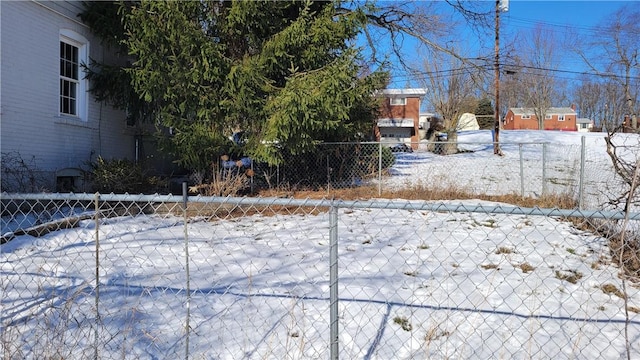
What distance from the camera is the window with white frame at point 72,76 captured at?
9812 mm

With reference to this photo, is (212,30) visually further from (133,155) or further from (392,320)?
(392,320)

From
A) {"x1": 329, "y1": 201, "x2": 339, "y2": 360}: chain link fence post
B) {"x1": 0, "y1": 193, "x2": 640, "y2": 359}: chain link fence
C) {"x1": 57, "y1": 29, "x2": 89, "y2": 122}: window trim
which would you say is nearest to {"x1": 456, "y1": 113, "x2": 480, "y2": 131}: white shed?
{"x1": 57, "y1": 29, "x2": 89, "y2": 122}: window trim

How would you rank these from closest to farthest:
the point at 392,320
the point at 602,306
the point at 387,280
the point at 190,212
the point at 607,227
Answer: the point at 392,320 < the point at 602,306 < the point at 387,280 < the point at 607,227 < the point at 190,212

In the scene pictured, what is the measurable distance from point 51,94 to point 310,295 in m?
8.00

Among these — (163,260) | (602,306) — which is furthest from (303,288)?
(602,306)

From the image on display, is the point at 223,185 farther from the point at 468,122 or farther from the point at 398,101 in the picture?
the point at 468,122

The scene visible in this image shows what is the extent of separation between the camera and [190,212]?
27.9 feet

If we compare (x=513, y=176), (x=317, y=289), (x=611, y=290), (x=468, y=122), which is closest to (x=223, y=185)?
(x=317, y=289)

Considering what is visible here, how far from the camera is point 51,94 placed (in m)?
9.11

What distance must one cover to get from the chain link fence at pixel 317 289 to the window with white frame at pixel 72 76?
3.80m

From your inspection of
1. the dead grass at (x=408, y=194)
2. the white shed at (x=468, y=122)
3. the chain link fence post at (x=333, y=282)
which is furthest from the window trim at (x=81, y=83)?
the white shed at (x=468, y=122)

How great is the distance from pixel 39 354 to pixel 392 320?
260 cm

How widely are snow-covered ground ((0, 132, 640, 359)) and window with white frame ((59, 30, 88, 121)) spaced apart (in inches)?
172

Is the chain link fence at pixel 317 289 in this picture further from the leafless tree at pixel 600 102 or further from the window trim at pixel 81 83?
the leafless tree at pixel 600 102
